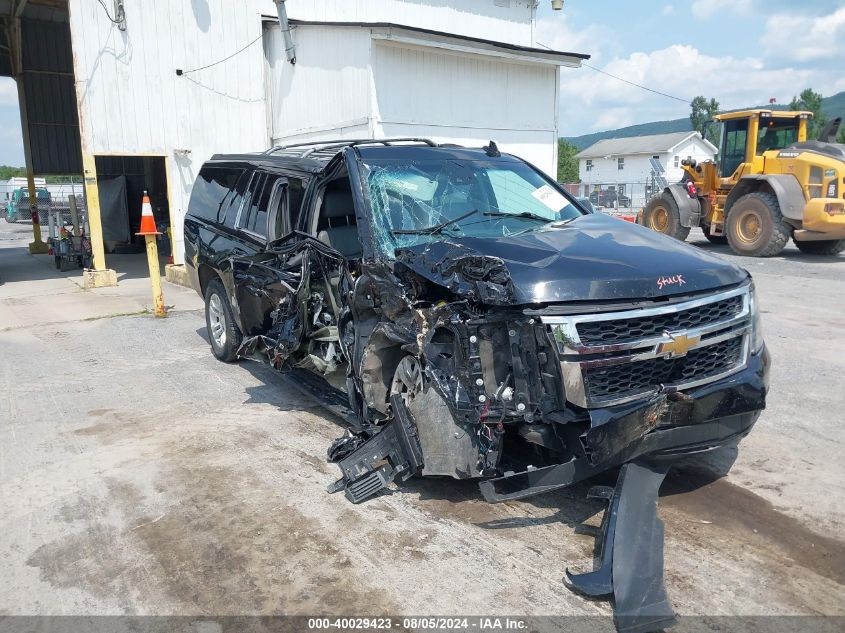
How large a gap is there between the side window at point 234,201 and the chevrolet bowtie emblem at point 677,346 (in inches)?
174

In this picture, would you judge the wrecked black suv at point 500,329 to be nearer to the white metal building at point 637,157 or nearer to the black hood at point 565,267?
the black hood at point 565,267

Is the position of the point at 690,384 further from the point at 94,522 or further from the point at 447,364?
the point at 94,522

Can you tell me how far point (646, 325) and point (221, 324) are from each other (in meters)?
4.96

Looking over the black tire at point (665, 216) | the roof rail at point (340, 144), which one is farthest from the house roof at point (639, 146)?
the roof rail at point (340, 144)

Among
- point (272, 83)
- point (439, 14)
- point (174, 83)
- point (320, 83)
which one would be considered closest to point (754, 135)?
point (439, 14)

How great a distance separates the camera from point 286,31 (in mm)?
13977

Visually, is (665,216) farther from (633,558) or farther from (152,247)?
(633,558)

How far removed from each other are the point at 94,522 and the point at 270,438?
1.42 m

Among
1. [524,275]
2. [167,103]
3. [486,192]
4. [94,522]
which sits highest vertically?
[167,103]

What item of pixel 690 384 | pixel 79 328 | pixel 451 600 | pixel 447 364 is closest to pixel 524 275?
pixel 447 364

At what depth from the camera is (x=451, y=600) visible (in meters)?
3.04

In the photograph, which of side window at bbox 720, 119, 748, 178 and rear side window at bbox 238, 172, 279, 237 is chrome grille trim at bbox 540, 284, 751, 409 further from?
side window at bbox 720, 119, 748, 178

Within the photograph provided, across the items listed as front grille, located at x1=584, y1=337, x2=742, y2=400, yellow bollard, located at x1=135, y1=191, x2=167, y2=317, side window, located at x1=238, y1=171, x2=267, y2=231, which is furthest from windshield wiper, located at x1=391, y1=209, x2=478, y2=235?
yellow bollard, located at x1=135, y1=191, x2=167, y2=317

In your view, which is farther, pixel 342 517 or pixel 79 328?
pixel 79 328
